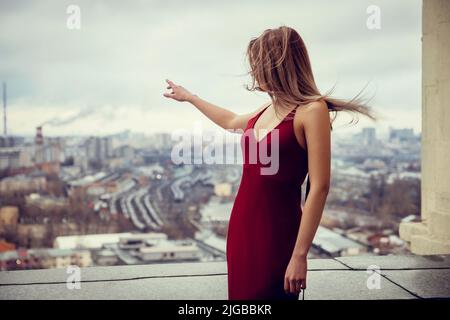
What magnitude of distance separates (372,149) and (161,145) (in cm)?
556

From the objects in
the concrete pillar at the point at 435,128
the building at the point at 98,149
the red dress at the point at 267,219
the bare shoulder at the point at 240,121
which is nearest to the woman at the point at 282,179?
the red dress at the point at 267,219

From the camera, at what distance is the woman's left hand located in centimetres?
195

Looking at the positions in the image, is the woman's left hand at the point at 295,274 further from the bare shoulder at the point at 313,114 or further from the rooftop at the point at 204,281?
the rooftop at the point at 204,281

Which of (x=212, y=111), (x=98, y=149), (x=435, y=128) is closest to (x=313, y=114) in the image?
(x=212, y=111)

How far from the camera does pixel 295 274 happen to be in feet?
6.40

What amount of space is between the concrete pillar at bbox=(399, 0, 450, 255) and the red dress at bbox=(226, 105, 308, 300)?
3035mm

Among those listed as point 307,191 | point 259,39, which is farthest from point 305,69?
point 307,191

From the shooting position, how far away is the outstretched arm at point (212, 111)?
2488 millimetres

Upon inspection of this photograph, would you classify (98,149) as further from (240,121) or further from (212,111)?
(240,121)

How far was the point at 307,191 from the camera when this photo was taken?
6.61ft

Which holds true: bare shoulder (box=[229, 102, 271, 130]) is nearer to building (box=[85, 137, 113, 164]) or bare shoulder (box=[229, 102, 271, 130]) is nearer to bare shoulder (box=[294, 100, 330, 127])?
bare shoulder (box=[294, 100, 330, 127])

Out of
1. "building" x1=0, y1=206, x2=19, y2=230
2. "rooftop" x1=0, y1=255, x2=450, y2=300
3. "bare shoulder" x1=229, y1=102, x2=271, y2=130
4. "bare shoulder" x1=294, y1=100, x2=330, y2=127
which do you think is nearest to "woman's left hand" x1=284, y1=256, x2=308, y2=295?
"bare shoulder" x1=294, y1=100, x2=330, y2=127
